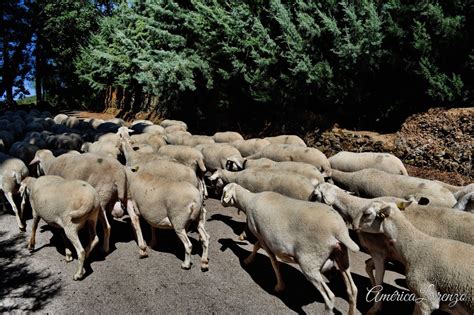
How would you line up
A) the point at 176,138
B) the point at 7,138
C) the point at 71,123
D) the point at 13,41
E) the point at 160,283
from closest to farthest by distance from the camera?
1. the point at 160,283
2. the point at 7,138
3. the point at 176,138
4. the point at 71,123
5. the point at 13,41

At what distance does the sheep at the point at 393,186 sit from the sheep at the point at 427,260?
1.51m

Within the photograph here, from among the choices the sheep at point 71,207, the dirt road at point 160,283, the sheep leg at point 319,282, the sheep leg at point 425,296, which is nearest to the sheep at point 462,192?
the dirt road at point 160,283

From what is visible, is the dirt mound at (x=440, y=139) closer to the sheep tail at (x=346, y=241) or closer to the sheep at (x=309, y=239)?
the sheep at (x=309, y=239)

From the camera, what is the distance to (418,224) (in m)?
5.31

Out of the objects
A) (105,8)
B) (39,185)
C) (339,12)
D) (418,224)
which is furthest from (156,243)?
(105,8)

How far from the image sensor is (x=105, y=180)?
7.20m

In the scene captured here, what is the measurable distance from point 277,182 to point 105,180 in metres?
3.47

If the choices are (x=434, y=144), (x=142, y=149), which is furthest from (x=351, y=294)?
(x=434, y=144)

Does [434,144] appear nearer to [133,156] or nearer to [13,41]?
[133,156]

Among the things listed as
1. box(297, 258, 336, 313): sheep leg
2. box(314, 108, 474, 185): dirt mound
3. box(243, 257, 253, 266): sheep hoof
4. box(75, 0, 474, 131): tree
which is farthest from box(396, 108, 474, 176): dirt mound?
box(297, 258, 336, 313): sheep leg

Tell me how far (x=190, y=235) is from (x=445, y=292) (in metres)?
5.02

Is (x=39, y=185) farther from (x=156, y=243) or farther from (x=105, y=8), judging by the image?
(x=105, y=8)

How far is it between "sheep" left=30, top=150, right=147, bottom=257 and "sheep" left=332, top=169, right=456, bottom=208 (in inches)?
184

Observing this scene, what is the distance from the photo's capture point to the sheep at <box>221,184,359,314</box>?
4.80m
